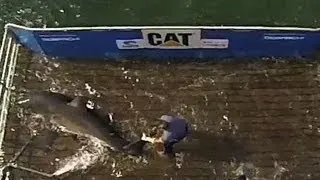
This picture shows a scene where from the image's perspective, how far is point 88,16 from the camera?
31.6 feet

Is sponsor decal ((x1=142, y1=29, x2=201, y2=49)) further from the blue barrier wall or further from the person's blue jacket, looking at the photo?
the person's blue jacket

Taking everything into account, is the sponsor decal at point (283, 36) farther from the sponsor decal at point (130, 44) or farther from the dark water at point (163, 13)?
the sponsor decal at point (130, 44)

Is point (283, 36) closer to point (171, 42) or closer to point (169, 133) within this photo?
point (171, 42)

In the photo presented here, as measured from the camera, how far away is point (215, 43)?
8.34m

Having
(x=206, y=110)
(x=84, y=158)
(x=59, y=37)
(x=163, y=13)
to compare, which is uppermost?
(x=59, y=37)

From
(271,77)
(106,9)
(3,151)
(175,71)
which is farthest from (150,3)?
(3,151)

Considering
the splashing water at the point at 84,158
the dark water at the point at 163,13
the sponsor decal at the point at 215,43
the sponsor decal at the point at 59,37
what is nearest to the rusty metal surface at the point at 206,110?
the splashing water at the point at 84,158

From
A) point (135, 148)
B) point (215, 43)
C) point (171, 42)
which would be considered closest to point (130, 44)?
point (171, 42)

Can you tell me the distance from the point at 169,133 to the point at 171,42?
3.91 ft

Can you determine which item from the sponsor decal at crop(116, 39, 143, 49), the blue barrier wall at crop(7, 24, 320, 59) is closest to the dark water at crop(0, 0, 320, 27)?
the blue barrier wall at crop(7, 24, 320, 59)

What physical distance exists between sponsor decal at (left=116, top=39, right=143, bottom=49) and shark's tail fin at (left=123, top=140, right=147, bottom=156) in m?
1.08

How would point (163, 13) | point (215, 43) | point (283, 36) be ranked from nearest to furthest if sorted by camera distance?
point (283, 36), point (215, 43), point (163, 13)

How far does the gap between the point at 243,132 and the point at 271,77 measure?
77 centimetres

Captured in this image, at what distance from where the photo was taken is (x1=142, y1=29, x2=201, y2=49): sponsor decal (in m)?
8.13
